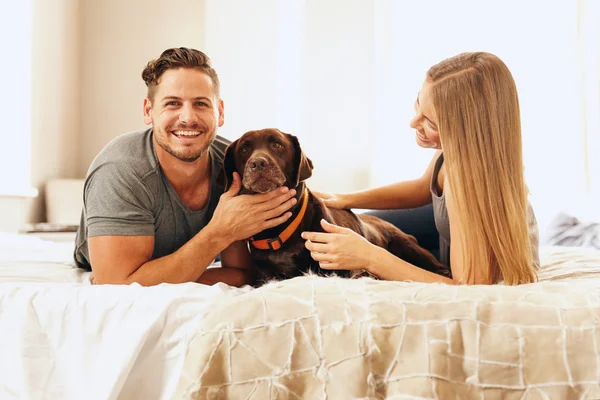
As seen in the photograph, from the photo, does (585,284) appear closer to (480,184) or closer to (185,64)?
(480,184)

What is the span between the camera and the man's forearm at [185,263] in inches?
63.2

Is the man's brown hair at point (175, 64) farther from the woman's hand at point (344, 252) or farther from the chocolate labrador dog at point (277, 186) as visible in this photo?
the woman's hand at point (344, 252)

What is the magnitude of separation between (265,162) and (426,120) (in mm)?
470

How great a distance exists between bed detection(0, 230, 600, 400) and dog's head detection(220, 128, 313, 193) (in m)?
0.49

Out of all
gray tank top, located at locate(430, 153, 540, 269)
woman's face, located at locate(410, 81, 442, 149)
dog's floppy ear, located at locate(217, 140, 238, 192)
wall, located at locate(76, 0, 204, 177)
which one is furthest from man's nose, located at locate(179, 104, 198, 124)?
wall, located at locate(76, 0, 204, 177)

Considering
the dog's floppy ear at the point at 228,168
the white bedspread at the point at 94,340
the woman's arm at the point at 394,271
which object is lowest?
the white bedspread at the point at 94,340

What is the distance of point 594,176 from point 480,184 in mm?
3531

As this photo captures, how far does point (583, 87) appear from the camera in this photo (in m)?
4.56

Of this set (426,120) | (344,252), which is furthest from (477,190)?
(344,252)

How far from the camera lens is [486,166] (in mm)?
1499

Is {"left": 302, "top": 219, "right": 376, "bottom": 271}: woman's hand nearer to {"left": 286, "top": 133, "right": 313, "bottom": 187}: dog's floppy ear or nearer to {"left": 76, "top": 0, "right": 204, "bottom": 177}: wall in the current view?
{"left": 286, "top": 133, "right": 313, "bottom": 187}: dog's floppy ear

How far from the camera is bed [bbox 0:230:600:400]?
103 centimetres

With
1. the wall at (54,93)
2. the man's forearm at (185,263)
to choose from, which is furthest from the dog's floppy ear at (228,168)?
the wall at (54,93)

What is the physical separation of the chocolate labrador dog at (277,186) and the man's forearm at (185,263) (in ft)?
0.48
